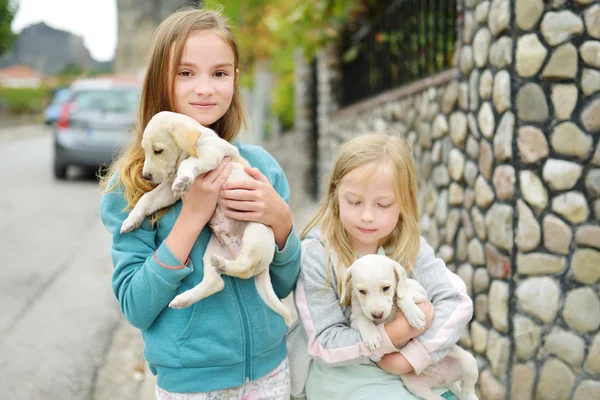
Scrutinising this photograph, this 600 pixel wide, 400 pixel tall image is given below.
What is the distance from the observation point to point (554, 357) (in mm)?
2789

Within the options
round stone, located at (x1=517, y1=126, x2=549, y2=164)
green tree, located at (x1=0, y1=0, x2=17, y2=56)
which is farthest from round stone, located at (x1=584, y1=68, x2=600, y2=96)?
green tree, located at (x1=0, y1=0, x2=17, y2=56)

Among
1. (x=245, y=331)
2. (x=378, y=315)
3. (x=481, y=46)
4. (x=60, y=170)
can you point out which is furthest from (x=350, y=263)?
(x=60, y=170)

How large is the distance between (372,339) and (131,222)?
2.54 ft

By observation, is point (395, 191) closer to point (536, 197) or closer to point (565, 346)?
point (536, 197)

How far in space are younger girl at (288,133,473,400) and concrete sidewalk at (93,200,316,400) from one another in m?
1.21

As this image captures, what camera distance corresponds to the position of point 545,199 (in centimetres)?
279

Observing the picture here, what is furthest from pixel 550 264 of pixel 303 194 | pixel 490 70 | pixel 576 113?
pixel 303 194

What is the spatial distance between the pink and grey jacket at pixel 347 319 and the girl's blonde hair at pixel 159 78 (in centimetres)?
53

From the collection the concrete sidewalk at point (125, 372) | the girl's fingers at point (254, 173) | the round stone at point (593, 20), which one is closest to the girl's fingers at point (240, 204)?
the girl's fingers at point (254, 173)

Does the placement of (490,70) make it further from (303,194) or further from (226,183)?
(303,194)

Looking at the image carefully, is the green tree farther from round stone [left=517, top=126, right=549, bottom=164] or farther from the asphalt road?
round stone [left=517, top=126, right=549, bottom=164]

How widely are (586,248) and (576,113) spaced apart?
0.59 metres

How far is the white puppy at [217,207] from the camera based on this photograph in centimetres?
165

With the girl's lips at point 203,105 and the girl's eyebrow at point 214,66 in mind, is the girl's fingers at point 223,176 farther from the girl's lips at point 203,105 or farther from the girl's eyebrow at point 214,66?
the girl's eyebrow at point 214,66
